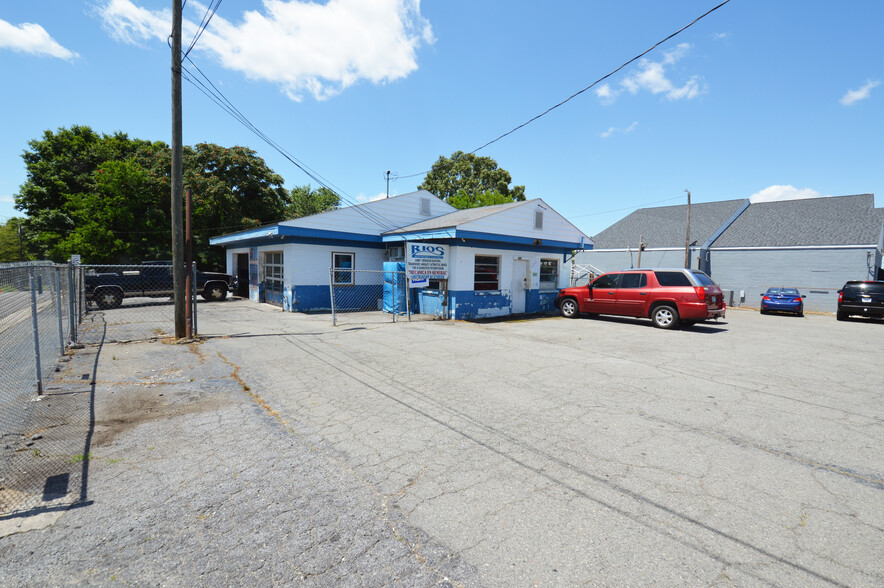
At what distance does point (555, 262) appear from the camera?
58.0ft

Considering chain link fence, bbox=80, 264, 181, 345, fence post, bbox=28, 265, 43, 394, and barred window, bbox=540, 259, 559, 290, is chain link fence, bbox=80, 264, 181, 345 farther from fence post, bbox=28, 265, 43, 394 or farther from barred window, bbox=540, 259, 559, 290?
barred window, bbox=540, 259, 559, 290

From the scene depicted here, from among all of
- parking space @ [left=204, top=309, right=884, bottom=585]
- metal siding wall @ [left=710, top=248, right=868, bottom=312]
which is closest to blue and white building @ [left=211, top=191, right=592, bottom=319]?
parking space @ [left=204, top=309, right=884, bottom=585]


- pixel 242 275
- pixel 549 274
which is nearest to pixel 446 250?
pixel 549 274

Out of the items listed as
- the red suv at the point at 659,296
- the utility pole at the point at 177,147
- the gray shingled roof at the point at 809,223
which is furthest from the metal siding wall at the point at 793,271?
the utility pole at the point at 177,147

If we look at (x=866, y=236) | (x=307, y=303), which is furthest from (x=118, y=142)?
(x=866, y=236)

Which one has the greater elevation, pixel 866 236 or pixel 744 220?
pixel 744 220

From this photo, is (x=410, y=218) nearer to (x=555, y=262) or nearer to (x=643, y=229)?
(x=555, y=262)

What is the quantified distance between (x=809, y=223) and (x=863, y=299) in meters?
11.6

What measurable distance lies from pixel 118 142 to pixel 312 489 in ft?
139

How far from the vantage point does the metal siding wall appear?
2125 centimetres

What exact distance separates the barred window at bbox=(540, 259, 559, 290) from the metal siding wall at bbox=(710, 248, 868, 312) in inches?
576

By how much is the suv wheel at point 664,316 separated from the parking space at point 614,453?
3633mm

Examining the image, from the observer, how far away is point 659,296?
1236 centimetres

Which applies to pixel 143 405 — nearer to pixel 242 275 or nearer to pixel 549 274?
pixel 549 274
